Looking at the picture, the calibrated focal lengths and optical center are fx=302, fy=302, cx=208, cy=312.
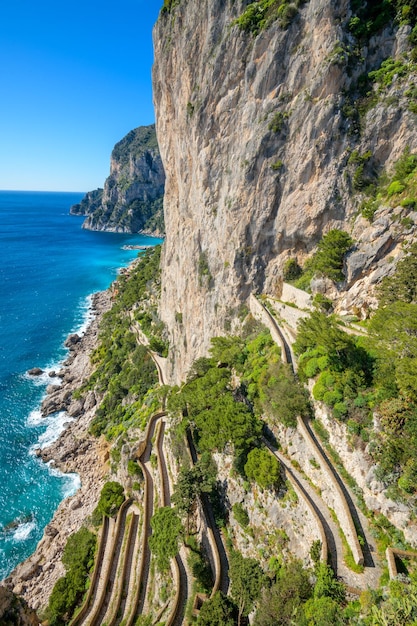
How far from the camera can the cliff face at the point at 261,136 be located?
29891 millimetres

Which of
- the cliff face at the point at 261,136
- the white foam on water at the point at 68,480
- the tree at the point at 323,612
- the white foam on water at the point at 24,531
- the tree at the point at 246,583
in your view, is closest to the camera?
the tree at the point at 323,612

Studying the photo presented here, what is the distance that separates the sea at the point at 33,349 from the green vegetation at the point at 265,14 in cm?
5995

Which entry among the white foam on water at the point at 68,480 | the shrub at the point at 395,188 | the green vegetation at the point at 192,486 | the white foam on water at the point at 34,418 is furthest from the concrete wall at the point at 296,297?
the white foam on water at the point at 34,418

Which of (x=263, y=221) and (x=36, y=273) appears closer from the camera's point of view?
(x=263, y=221)

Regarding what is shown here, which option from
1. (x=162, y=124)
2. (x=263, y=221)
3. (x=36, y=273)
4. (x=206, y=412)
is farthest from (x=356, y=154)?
(x=36, y=273)

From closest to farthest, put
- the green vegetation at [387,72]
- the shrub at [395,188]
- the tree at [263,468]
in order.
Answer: the tree at [263,468], the shrub at [395,188], the green vegetation at [387,72]

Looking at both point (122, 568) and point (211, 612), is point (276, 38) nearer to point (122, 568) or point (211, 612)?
point (211, 612)

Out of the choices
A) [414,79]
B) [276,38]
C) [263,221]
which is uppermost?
[276,38]

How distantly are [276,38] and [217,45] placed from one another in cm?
998

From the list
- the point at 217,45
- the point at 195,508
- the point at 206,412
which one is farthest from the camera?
the point at 217,45

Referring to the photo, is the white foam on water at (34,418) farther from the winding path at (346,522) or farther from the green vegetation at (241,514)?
the winding path at (346,522)

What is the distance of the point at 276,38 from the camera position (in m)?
32.6

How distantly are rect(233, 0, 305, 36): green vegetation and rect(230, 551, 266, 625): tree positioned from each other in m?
47.5

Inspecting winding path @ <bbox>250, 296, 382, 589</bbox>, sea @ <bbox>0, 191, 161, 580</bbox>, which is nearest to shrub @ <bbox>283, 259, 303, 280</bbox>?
winding path @ <bbox>250, 296, 382, 589</bbox>
